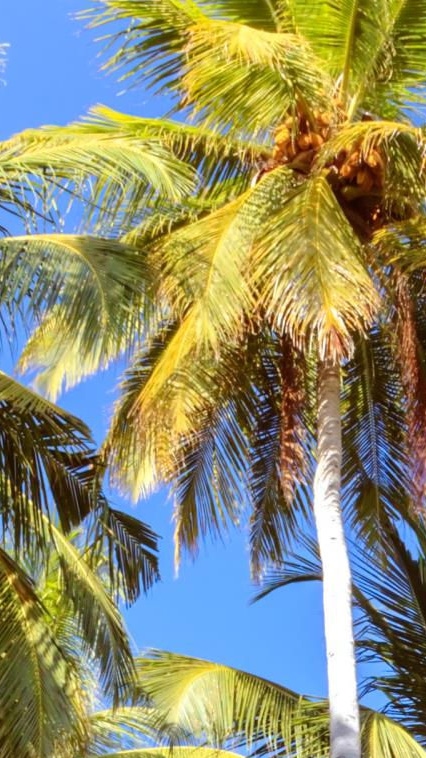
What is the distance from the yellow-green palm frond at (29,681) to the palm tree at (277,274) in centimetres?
149

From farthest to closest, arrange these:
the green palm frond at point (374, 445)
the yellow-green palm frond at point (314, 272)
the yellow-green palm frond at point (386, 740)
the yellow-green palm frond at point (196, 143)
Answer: the green palm frond at point (374, 445) → the yellow-green palm frond at point (196, 143) → the yellow-green palm frond at point (386, 740) → the yellow-green palm frond at point (314, 272)

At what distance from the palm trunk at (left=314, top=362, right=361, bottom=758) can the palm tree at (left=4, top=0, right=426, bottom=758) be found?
0.6 inches

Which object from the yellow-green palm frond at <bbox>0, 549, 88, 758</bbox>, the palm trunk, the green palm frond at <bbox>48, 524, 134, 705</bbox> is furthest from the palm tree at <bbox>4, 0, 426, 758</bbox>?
the yellow-green palm frond at <bbox>0, 549, 88, 758</bbox>

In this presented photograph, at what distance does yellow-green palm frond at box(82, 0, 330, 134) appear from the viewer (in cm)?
816

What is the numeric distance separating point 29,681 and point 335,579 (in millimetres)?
2237

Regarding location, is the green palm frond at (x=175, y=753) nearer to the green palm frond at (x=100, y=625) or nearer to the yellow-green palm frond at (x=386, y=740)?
the yellow-green palm frond at (x=386, y=740)

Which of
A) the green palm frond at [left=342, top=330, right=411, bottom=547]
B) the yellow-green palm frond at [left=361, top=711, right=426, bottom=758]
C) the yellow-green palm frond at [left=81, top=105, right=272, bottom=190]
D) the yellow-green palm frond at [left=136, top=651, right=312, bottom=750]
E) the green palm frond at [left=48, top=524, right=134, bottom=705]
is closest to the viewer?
the green palm frond at [left=48, top=524, right=134, bottom=705]

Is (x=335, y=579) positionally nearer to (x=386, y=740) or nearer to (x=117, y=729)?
(x=386, y=740)

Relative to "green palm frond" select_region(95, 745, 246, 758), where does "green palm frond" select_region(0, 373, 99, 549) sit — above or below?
above

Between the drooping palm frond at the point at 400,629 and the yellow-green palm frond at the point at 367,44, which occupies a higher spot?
the yellow-green palm frond at the point at 367,44

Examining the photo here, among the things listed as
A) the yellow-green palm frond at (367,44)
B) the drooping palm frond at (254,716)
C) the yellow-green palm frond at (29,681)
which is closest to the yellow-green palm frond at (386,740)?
the drooping palm frond at (254,716)

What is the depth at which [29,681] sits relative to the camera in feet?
24.0

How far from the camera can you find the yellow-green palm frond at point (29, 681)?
7.13m

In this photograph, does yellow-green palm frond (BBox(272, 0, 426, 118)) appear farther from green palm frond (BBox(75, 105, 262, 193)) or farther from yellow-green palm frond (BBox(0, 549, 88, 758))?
yellow-green palm frond (BBox(0, 549, 88, 758))
